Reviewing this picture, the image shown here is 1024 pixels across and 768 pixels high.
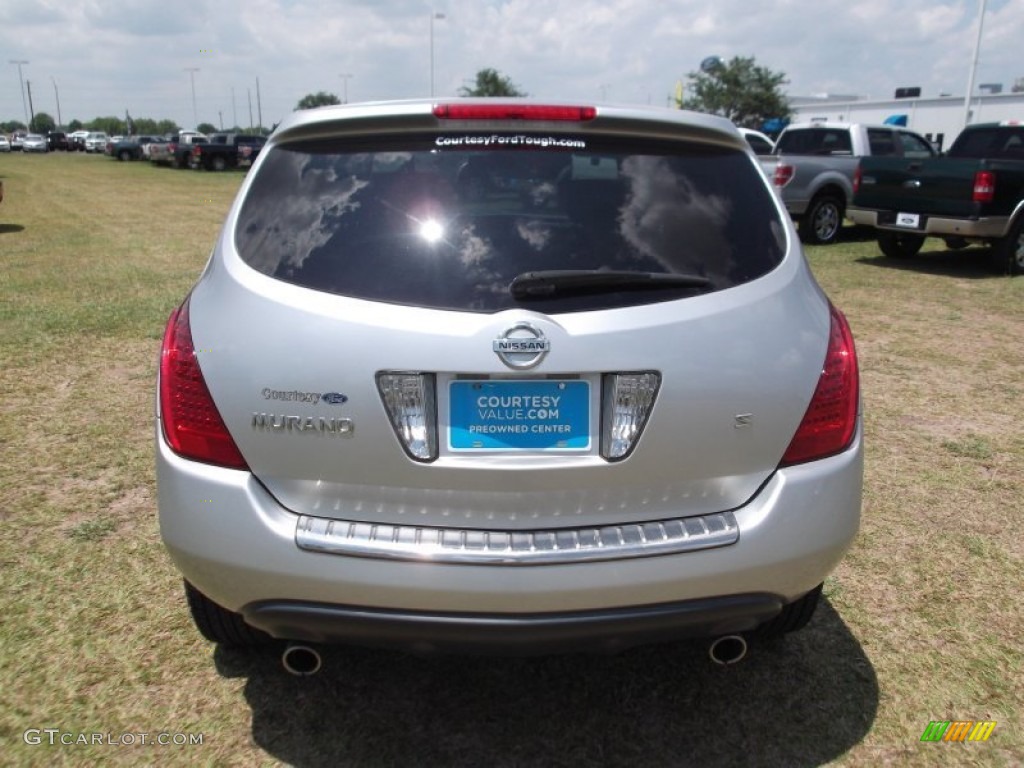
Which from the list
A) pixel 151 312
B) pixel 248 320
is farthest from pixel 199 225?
pixel 248 320

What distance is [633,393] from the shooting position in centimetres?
202

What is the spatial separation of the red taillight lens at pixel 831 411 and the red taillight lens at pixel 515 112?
897 millimetres

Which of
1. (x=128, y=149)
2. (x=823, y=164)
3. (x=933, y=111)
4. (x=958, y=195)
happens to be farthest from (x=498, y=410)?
(x=128, y=149)

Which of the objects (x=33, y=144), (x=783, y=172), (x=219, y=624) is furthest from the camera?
(x=33, y=144)

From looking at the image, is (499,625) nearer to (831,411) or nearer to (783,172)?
(831,411)

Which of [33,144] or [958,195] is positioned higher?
[958,195]

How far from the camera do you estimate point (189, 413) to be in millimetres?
2119

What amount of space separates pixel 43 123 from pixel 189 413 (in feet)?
529

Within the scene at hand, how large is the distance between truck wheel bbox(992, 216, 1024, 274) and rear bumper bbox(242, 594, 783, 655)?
10.4 m

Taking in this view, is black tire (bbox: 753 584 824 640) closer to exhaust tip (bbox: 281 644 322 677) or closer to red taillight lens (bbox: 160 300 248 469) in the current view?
exhaust tip (bbox: 281 644 322 677)

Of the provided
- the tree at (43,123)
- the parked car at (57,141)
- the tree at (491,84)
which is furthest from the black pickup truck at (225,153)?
the tree at (43,123)

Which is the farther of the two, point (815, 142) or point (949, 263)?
point (815, 142)

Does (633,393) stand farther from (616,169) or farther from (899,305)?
(899,305)

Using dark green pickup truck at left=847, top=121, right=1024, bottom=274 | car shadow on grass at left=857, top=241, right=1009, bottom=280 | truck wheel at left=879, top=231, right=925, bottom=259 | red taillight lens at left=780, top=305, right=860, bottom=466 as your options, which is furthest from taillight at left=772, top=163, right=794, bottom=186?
red taillight lens at left=780, top=305, right=860, bottom=466
